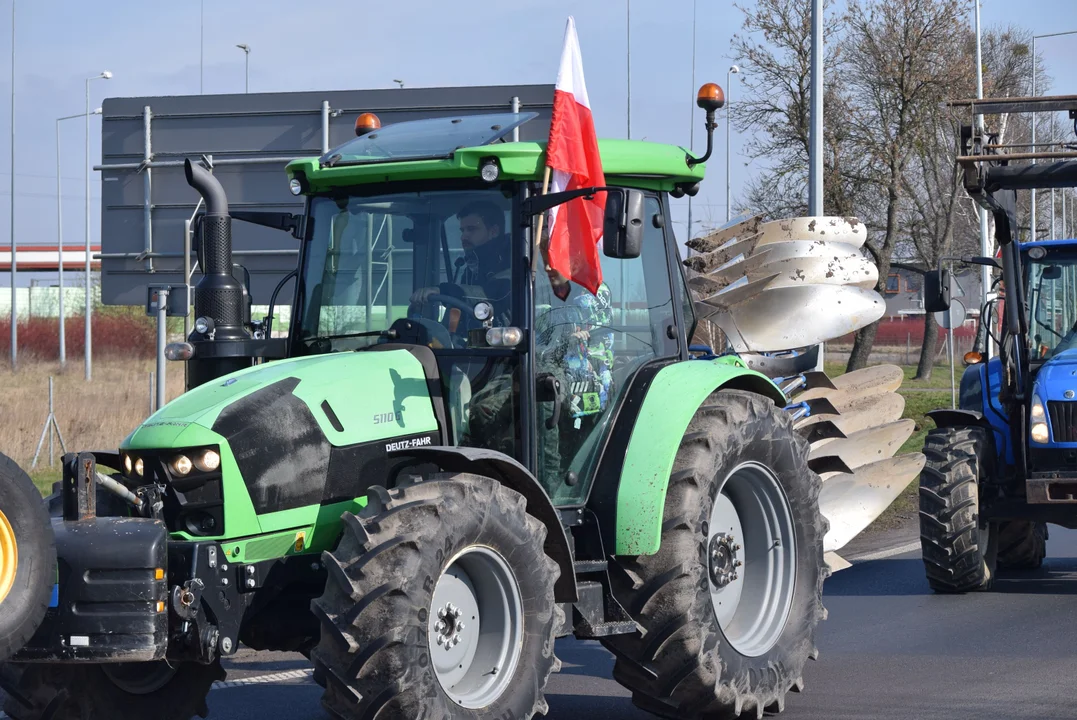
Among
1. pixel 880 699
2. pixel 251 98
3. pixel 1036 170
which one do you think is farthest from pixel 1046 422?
pixel 251 98

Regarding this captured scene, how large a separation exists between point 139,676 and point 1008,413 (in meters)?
6.84

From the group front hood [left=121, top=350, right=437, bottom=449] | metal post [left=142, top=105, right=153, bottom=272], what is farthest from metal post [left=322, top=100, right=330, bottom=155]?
front hood [left=121, top=350, right=437, bottom=449]

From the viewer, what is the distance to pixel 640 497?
232 inches

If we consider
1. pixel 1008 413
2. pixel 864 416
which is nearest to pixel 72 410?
pixel 864 416

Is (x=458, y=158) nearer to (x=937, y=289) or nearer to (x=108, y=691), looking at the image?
(x=108, y=691)

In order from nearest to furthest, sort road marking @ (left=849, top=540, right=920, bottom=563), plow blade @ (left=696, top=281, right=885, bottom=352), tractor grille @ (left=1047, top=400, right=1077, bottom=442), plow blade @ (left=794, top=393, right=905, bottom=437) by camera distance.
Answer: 1. tractor grille @ (left=1047, top=400, right=1077, bottom=442)
2. plow blade @ (left=696, top=281, right=885, bottom=352)
3. plow blade @ (left=794, top=393, right=905, bottom=437)
4. road marking @ (left=849, top=540, right=920, bottom=563)

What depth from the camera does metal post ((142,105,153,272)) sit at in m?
15.4

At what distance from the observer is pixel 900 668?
7.37 m

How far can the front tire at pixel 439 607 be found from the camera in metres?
4.62

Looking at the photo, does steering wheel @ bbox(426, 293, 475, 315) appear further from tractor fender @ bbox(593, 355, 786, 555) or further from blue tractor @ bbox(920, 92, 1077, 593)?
blue tractor @ bbox(920, 92, 1077, 593)

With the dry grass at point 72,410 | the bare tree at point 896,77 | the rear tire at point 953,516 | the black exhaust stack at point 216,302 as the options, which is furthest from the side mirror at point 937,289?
the bare tree at point 896,77

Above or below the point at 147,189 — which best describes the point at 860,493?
below

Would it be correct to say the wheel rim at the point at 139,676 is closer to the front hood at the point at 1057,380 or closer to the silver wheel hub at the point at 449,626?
the silver wheel hub at the point at 449,626

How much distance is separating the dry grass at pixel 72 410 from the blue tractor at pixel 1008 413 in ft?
30.5
